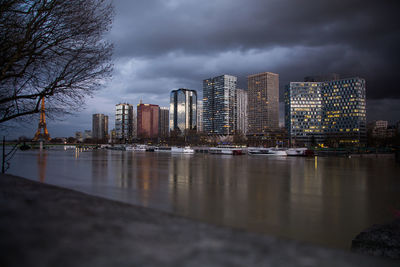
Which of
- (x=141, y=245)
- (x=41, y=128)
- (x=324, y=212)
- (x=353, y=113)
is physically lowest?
(x=324, y=212)

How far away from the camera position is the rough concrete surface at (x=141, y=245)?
162 cm

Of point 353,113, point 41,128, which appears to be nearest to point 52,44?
point 41,128

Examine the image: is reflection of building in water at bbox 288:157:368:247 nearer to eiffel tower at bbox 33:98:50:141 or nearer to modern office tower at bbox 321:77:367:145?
eiffel tower at bbox 33:98:50:141

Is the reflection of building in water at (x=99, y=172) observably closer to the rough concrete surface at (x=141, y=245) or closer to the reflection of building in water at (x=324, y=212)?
the reflection of building in water at (x=324, y=212)

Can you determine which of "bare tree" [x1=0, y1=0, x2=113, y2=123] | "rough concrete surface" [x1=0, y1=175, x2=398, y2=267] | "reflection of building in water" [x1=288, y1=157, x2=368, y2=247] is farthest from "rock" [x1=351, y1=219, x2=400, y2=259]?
"bare tree" [x1=0, y1=0, x2=113, y2=123]

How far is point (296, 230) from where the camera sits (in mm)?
6809

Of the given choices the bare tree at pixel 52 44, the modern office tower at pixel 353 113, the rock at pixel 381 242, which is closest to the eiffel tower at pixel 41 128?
the bare tree at pixel 52 44

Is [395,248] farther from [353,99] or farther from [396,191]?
[353,99]

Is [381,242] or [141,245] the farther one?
[381,242]

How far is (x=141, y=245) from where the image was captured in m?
1.82

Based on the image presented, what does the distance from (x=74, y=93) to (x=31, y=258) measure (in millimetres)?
10580

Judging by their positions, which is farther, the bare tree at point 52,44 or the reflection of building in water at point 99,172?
the reflection of building in water at point 99,172

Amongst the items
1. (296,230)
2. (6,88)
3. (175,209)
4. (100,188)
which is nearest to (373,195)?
(296,230)

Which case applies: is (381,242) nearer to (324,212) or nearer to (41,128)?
(324,212)
